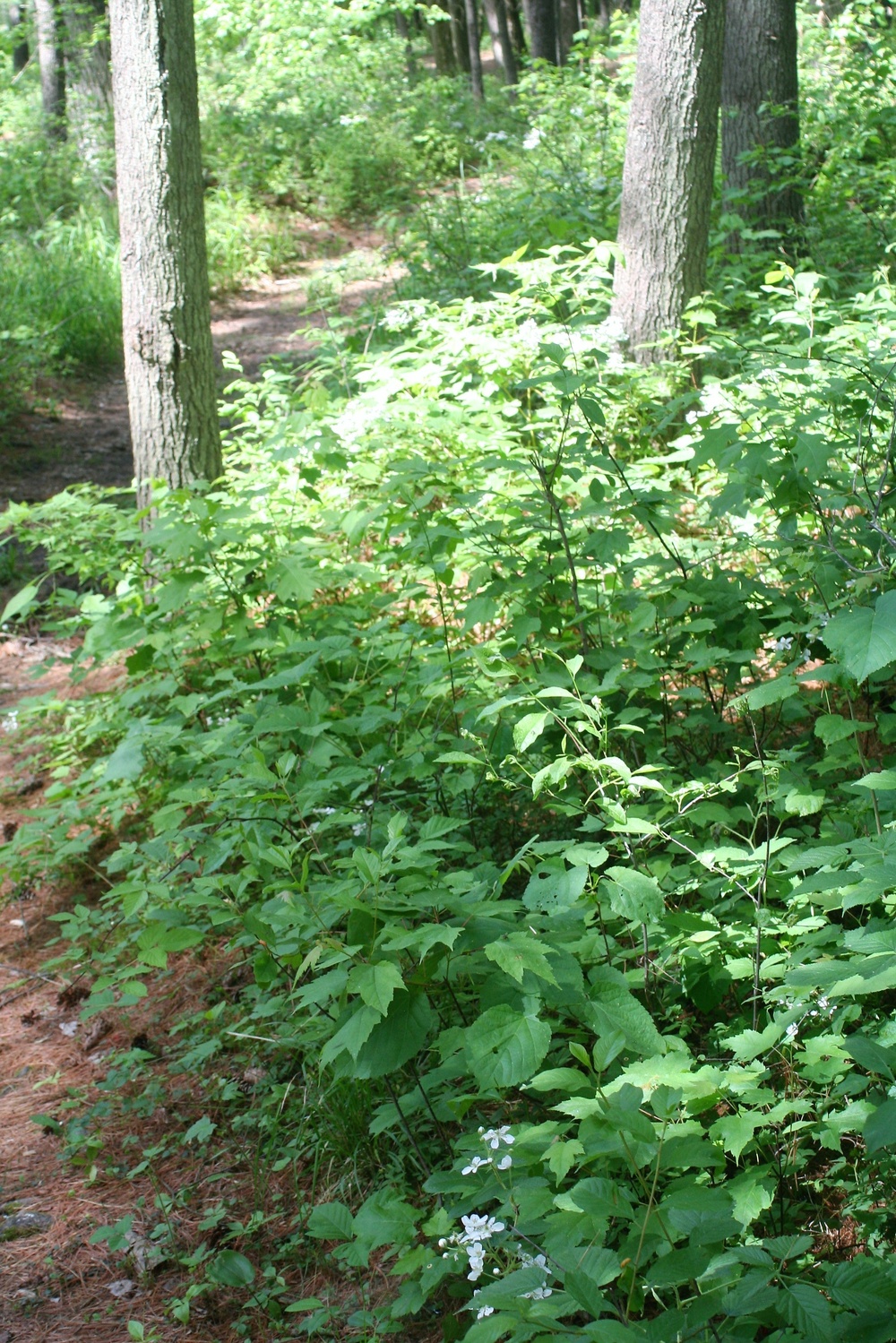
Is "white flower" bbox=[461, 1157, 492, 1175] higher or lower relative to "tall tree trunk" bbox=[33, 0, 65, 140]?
lower

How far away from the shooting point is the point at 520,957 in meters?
1.66

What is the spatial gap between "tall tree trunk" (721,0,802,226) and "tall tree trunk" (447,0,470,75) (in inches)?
653

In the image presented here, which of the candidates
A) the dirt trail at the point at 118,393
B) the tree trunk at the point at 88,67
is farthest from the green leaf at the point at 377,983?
the tree trunk at the point at 88,67

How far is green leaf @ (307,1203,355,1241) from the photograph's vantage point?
6.32 feet

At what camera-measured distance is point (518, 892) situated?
112 inches

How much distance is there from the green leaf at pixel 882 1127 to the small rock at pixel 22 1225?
1.99 m

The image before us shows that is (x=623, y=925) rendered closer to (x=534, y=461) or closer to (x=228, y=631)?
(x=534, y=461)

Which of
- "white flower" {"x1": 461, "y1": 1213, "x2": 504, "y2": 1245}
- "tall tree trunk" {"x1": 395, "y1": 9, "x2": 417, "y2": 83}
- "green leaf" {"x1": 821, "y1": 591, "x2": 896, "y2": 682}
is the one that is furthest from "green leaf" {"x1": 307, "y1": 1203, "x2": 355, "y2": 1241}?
"tall tree trunk" {"x1": 395, "y1": 9, "x2": 417, "y2": 83}

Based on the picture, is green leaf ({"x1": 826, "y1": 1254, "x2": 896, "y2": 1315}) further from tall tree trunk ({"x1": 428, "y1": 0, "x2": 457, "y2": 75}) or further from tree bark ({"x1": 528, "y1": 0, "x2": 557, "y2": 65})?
tall tree trunk ({"x1": 428, "y1": 0, "x2": 457, "y2": 75})

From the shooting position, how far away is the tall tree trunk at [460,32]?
2222 centimetres

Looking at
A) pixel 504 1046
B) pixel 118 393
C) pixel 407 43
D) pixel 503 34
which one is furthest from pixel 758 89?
pixel 503 34

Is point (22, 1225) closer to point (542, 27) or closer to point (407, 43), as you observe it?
point (542, 27)

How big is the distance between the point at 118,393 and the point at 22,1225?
7.61 m

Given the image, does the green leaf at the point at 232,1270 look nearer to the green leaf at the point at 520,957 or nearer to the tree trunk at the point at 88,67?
the green leaf at the point at 520,957
